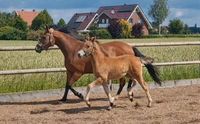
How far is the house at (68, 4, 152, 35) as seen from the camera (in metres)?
95.5

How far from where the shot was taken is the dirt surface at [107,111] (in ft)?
28.2

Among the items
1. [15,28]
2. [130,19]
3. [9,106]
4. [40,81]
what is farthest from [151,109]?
[130,19]

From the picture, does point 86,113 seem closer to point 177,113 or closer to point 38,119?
point 38,119

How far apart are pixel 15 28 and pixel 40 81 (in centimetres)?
5918

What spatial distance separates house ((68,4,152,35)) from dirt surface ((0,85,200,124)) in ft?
266

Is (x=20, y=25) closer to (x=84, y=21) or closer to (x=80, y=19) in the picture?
(x=84, y=21)

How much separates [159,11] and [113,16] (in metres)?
55.4

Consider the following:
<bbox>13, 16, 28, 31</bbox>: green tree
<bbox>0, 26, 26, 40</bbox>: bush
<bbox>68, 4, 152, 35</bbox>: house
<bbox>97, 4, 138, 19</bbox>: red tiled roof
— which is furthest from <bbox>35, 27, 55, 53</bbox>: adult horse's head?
<bbox>97, 4, 138, 19</bbox>: red tiled roof

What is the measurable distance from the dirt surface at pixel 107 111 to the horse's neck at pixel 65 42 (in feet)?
3.97

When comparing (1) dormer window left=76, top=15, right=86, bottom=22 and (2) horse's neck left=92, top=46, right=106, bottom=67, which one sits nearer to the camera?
(2) horse's neck left=92, top=46, right=106, bottom=67

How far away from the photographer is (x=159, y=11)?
151 metres

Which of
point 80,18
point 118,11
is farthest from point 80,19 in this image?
point 118,11

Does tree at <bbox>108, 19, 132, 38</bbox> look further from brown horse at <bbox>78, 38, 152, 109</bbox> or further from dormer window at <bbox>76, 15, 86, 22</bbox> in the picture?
brown horse at <bbox>78, 38, 152, 109</bbox>

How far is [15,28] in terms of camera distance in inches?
2793
